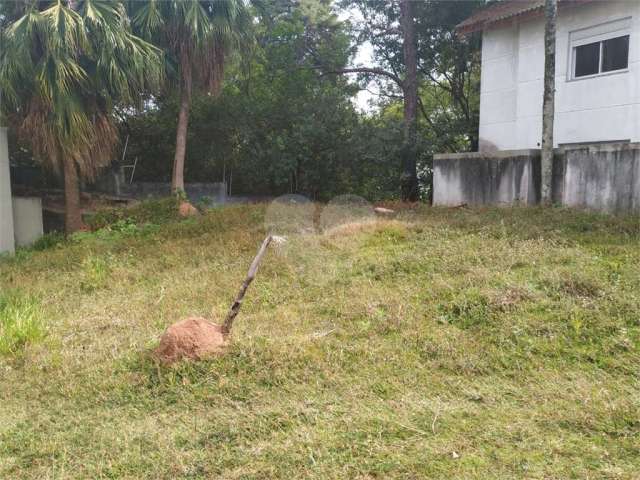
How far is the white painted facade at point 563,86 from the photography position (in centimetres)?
911

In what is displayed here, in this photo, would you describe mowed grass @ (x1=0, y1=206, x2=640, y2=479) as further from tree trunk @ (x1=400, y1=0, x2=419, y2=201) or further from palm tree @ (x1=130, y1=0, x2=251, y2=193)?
tree trunk @ (x1=400, y1=0, x2=419, y2=201)

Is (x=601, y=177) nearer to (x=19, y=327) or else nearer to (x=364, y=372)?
(x=364, y=372)

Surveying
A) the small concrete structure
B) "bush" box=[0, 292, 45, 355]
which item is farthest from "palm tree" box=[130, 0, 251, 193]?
"bush" box=[0, 292, 45, 355]

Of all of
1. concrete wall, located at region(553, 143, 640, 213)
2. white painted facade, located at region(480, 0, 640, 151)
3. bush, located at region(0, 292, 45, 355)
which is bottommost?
bush, located at region(0, 292, 45, 355)

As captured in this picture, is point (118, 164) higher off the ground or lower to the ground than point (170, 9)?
lower

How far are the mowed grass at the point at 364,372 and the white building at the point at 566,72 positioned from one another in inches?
150

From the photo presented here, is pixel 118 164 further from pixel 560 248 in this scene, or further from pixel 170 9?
pixel 560 248

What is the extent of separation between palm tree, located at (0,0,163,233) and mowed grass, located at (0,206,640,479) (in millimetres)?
4256

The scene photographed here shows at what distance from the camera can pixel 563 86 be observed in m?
9.95

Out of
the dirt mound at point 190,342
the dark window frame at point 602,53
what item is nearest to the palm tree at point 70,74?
the dirt mound at point 190,342

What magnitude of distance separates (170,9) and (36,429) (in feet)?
30.9

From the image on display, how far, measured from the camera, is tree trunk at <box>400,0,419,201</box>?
41.3 ft

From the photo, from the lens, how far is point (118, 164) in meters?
14.4

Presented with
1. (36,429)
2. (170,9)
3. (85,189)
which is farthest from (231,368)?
(85,189)
